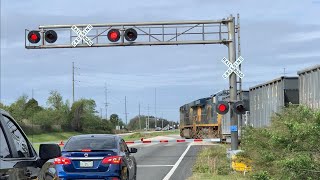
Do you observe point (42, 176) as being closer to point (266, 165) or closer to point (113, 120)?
point (266, 165)

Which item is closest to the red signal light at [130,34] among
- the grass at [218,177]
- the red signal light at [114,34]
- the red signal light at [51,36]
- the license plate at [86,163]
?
the red signal light at [114,34]

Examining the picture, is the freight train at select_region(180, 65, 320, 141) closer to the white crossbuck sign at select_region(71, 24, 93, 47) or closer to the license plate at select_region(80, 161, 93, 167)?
the license plate at select_region(80, 161, 93, 167)

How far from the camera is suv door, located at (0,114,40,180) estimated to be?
4.91 meters

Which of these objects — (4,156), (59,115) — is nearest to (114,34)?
(4,156)

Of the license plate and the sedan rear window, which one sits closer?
the license plate

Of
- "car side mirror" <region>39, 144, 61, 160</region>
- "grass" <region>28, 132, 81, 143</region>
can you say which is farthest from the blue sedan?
"grass" <region>28, 132, 81, 143</region>

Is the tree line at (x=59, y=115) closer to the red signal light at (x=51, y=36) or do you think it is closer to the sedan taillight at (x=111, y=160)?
the red signal light at (x=51, y=36)

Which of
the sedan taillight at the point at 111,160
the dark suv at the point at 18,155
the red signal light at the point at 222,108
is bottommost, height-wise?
the sedan taillight at the point at 111,160

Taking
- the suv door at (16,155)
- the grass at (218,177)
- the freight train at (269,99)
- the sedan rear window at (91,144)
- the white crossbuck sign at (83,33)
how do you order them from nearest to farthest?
the suv door at (16,155) < the sedan rear window at (91,144) < the freight train at (269,99) < the grass at (218,177) < the white crossbuck sign at (83,33)

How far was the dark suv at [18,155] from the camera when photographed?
4.97m

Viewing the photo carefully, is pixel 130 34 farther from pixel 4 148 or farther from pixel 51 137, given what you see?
pixel 51 137

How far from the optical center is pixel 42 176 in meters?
6.32

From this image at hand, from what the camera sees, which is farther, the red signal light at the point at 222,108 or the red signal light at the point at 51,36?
the red signal light at the point at 51,36

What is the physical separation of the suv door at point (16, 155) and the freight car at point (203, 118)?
32.9 meters
